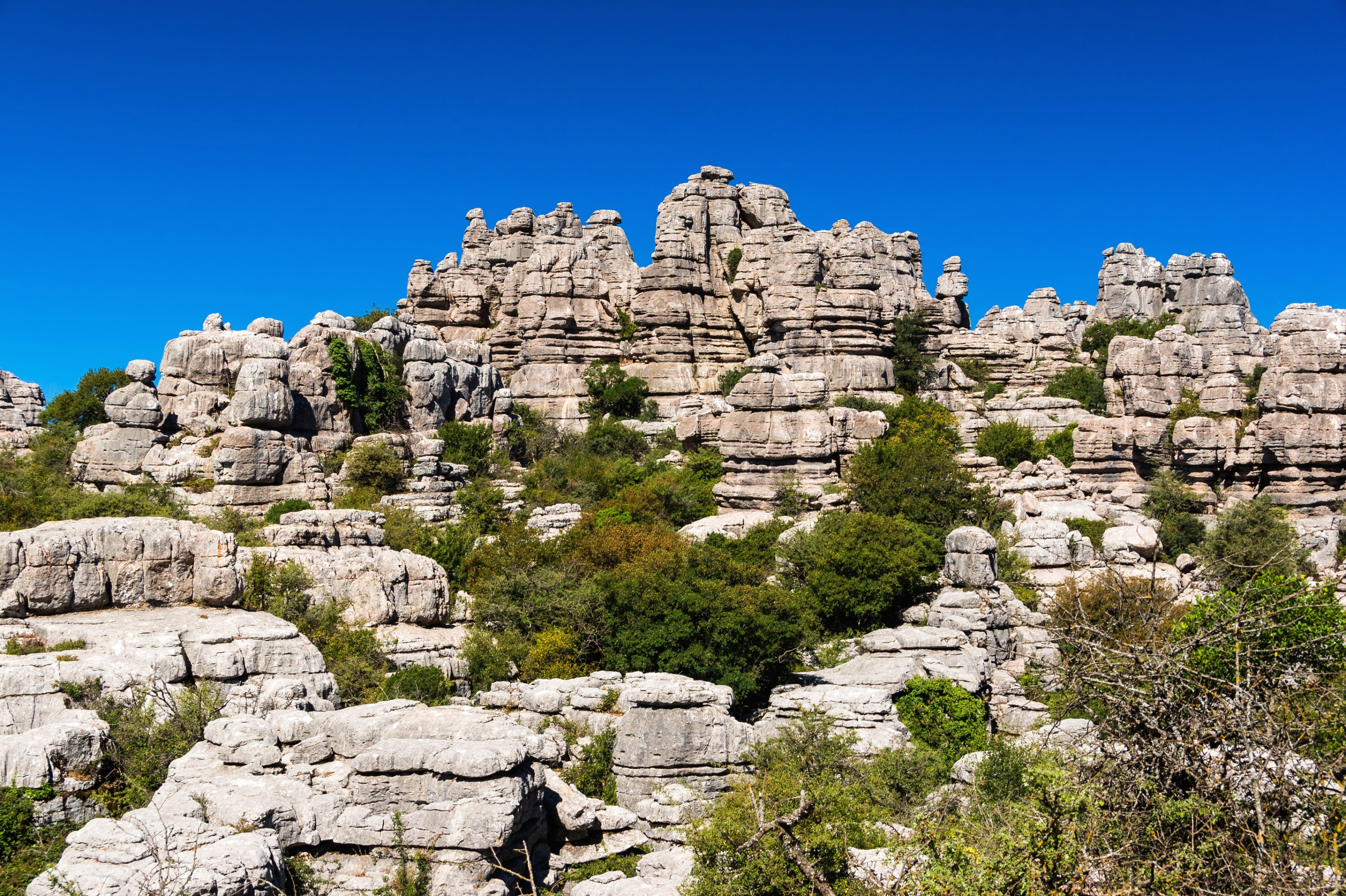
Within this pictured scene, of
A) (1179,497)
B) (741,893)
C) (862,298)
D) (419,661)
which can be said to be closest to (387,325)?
(862,298)

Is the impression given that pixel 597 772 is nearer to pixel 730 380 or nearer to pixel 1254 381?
pixel 730 380

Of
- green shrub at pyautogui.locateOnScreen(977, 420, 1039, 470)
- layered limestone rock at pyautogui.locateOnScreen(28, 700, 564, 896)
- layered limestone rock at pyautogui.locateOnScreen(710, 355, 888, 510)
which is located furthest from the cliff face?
layered limestone rock at pyautogui.locateOnScreen(28, 700, 564, 896)

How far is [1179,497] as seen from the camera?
109 ft

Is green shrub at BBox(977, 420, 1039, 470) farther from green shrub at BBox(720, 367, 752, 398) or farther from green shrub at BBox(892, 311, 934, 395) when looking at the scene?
green shrub at BBox(720, 367, 752, 398)

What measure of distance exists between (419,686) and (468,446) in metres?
20.1

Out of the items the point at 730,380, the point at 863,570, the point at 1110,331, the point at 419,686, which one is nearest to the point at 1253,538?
the point at 863,570

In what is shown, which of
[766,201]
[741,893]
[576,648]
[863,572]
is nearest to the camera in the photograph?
[741,893]

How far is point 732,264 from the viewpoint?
154 feet

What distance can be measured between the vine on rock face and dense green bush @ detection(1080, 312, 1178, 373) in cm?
3488

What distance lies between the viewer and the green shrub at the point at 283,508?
27453 mm

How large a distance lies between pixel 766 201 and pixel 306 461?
27.5 m

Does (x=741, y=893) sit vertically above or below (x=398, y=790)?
below

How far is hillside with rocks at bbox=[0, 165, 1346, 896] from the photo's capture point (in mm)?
9727

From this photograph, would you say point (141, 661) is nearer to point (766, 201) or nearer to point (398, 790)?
point (398, 790)
